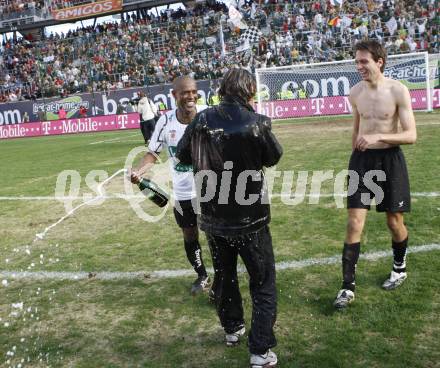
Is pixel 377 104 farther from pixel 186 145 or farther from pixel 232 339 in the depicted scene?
pixel 232 339

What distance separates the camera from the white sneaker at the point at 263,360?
129 inches

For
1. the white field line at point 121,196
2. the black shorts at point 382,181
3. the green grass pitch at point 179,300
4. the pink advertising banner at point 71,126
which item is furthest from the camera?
the pink advertising banner at point 71,126

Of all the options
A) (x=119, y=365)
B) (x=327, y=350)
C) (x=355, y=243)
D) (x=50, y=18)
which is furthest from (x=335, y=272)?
(x=50, y=18)

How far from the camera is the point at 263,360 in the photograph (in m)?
3.28

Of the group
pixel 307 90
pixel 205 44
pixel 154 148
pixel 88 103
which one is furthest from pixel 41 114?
pixel 154 148

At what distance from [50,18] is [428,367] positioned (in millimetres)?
48184

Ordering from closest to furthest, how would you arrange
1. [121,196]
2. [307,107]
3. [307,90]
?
[121,196]
[307,107]
[307,90]

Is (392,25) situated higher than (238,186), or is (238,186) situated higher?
(392,25)

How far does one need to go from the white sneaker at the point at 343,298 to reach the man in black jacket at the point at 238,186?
870mm

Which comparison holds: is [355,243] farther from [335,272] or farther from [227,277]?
[227,277]

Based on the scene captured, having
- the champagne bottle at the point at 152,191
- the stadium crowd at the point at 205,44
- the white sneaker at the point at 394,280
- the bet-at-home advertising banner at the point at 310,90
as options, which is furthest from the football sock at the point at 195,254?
the stadium crowd at the point at 205,44

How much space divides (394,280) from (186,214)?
1937 millimetres

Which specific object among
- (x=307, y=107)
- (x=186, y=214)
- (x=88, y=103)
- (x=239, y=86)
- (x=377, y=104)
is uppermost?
(x=88, y=103)

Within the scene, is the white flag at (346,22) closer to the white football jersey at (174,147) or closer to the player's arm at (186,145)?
the white football jersey at (174,147)
